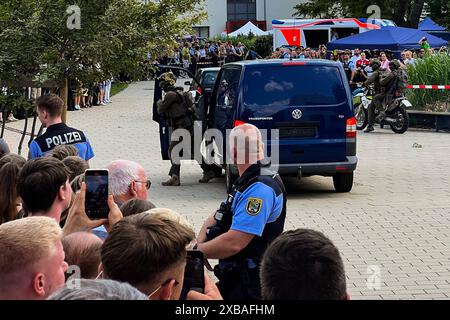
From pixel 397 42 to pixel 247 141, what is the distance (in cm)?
3117

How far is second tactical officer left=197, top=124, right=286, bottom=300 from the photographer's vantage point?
17.5 ft

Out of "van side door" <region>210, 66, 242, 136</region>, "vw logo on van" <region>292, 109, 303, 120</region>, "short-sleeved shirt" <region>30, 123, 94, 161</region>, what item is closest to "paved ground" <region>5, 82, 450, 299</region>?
"van side door" <region>210, 66, 242, 136</region>

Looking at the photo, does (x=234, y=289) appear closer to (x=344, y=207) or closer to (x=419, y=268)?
(x=419, y=268)

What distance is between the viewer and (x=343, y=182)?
14.0 meters

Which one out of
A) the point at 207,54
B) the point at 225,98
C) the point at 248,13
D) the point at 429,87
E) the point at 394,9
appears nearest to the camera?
the point at 225,98

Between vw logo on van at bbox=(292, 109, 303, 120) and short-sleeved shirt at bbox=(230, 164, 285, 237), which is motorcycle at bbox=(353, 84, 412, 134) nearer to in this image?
vw logo on van at bbox=(292, 109, 303, 120)

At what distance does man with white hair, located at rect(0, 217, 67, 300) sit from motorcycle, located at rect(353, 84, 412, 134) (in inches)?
774

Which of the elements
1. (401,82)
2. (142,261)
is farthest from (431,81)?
(142,261)

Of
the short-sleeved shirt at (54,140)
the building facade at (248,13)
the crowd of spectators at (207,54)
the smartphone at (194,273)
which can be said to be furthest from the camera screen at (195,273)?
the building facade at (248,13)

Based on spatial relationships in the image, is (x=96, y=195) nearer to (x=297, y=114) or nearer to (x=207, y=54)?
(x=297, y=114)

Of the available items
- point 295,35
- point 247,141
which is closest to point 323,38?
point 295,35

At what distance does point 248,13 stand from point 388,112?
198 feet

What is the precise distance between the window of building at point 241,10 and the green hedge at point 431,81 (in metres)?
58.0

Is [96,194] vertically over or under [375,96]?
over
